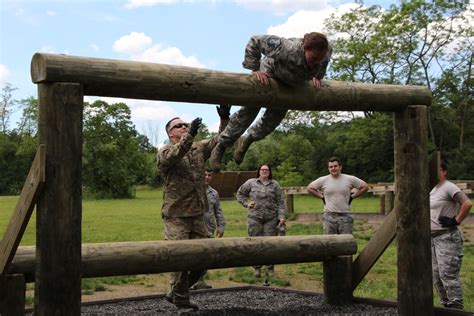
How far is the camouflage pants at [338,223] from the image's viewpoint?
32.0 feet

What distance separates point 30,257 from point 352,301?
3756 millimetres

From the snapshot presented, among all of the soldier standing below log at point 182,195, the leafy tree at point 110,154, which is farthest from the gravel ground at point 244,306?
the leafy tree at point 110,154

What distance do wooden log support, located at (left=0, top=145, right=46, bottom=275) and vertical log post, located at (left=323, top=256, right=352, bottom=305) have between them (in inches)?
152

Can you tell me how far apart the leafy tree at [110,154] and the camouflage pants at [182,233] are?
4657 centimetres

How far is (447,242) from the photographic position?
7.80m

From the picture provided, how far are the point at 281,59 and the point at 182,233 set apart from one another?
2.19 m

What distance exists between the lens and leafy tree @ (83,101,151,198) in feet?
175

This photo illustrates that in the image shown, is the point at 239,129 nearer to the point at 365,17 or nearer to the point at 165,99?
the point at 165,99

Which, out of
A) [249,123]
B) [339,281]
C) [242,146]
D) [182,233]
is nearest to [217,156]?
[242,146]

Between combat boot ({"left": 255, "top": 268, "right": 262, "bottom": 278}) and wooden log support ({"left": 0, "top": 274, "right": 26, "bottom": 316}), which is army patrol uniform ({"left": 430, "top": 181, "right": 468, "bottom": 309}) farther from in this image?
wooden log support ({"left": 0, "top": 274, "right": 26, "bottom": 316})

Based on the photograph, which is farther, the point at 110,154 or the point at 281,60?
the point at 110,154

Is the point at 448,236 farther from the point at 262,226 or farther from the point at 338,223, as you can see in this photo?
the point at 262,226

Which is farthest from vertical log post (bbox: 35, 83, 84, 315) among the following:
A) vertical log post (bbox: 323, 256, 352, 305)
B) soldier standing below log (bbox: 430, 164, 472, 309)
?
soldier standing below log (bbox: 430, 164, 472, 309)

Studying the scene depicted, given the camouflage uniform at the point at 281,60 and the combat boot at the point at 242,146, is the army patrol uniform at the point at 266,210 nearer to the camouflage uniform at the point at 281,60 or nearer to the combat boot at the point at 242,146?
the combat boot at the point at 242,146
